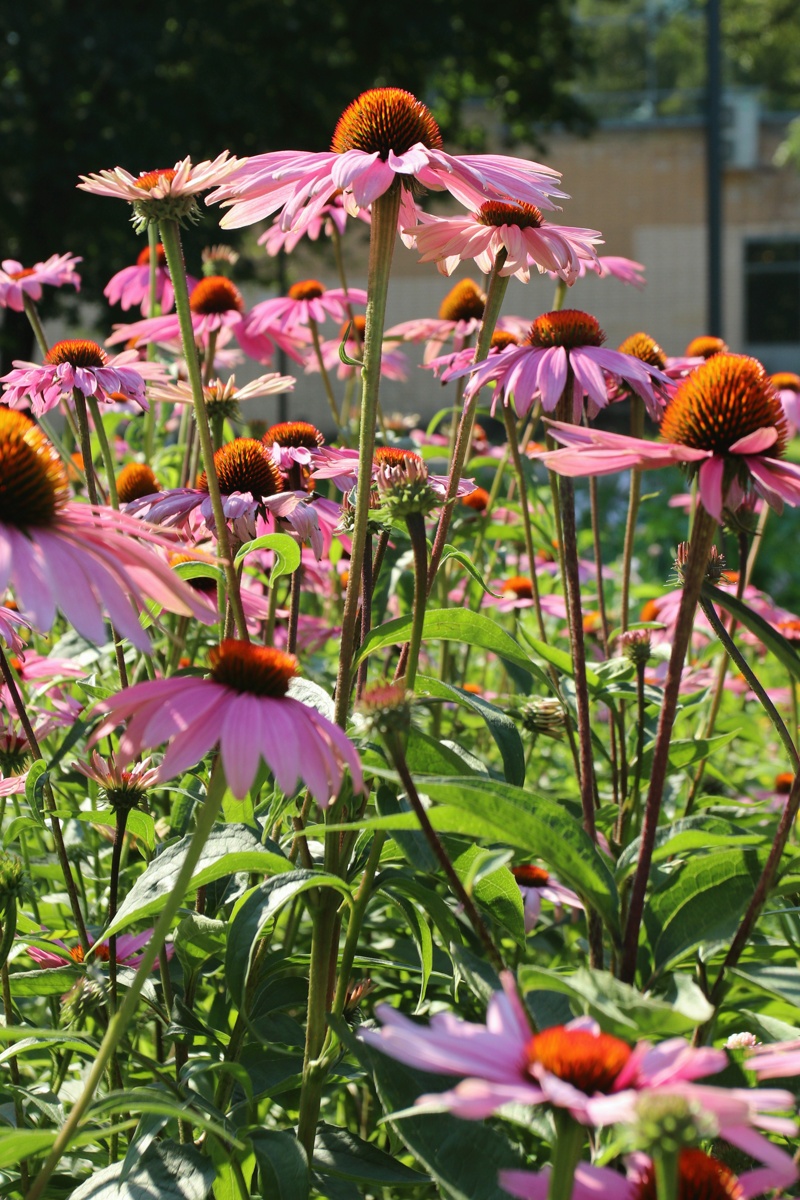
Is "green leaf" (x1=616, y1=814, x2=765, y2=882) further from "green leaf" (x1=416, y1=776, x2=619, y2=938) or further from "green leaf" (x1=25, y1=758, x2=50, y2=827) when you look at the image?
"green leaf" (x1=25, y1=758, x2=50, y2=827)

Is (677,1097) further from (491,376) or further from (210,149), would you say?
(210,149)

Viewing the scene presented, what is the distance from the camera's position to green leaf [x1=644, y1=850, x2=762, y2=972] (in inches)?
30.3

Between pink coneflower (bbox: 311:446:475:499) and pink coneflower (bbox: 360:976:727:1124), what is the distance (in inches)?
16.9

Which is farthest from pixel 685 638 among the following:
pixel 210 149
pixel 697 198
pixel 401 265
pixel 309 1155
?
pixel 697 198

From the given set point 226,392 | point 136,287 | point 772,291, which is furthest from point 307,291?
point 772,291

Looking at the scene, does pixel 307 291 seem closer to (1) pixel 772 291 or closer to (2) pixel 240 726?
(2) pixel 240 726

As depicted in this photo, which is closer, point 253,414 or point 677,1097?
point 677,1097

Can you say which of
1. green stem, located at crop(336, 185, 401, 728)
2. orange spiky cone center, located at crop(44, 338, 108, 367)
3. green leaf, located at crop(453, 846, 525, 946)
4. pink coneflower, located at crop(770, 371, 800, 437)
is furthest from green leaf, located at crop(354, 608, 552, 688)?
pink coneflower, located at crop(770, 371, 800, 437)

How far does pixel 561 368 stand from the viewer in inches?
37.5

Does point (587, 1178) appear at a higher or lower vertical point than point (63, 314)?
lower

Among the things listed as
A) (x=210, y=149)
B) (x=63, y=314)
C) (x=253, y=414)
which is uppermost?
(x=210, y=149)

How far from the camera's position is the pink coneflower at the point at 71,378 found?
1.26 m

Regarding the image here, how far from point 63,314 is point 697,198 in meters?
9.54

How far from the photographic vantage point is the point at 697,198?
51.2 feet
